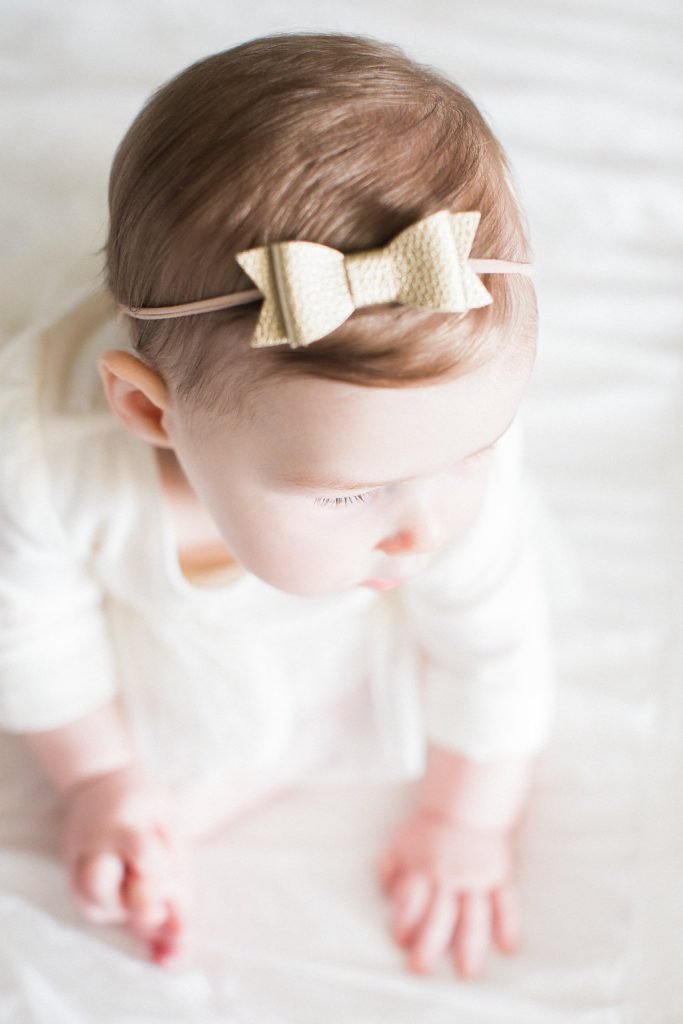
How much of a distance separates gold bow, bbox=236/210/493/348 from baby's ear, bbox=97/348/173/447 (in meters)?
0.15

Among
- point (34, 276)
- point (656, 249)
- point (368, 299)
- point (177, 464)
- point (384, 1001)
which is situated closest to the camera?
point (368, 299)

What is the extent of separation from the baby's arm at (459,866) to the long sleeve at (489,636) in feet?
0.10

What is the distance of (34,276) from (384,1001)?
78 cm

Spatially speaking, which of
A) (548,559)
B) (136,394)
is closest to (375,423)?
(136,394)

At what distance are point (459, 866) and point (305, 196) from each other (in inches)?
27.4

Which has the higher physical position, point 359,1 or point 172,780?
point 359,1

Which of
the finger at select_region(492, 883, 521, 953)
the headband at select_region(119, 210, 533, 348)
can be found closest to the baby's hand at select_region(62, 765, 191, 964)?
the finger at select_region(492, 883, 521, 953)


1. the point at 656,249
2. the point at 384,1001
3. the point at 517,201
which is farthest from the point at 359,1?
the point at 384,1001

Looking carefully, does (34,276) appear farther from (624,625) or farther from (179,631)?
(624,625)

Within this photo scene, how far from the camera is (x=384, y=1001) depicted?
100 cm

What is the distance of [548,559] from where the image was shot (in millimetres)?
1159

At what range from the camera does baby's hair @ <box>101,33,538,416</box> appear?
624 millimetres

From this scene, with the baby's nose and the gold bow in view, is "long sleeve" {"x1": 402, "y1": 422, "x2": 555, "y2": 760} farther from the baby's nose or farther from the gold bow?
the gold bow

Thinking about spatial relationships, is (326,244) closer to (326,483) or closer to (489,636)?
(326,483)
